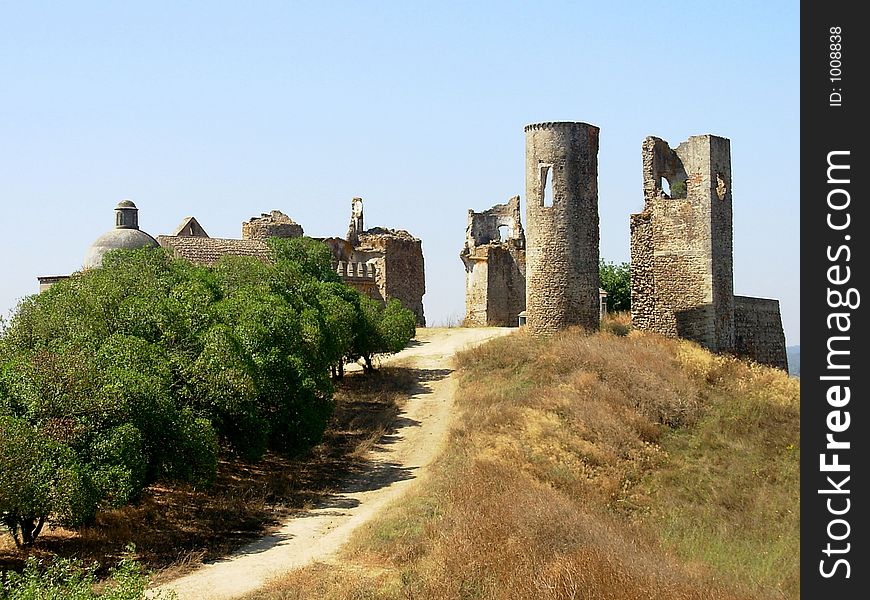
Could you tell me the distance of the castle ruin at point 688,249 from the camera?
2800 centimetres

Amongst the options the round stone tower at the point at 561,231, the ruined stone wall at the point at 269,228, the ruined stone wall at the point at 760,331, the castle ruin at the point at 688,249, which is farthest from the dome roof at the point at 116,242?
the ruined stone wall at the point at 760,331

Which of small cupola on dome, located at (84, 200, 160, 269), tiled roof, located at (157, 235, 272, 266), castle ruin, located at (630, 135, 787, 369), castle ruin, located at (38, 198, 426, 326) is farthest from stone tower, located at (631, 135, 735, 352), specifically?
small cupola on dome, located at (84, 200, 160, 269)

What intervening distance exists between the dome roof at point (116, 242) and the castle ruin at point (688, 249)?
18.5 m

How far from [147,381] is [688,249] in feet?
57.9

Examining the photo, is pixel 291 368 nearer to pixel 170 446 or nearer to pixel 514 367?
pixel 170 446

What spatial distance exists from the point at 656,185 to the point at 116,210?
22191 millimetres

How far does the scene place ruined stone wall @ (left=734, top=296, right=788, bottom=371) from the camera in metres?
29.6

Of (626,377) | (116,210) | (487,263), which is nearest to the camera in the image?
(626,377)

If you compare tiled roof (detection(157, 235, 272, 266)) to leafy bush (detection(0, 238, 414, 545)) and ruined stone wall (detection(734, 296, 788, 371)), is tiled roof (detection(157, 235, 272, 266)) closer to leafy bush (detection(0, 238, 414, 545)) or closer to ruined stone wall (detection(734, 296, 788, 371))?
leafy bush (detection(0, 238, 414, 545))

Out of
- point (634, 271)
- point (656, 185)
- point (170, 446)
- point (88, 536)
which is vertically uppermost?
point (656, 185)

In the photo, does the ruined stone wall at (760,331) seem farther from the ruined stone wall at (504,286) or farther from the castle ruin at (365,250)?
the castle ruin at (365,250)

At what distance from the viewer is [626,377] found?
22641 mm

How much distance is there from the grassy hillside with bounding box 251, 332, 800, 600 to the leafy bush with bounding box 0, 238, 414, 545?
3138 millimetres
